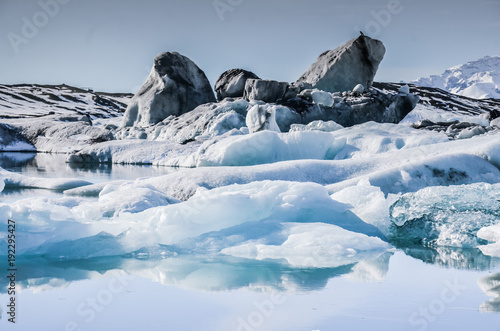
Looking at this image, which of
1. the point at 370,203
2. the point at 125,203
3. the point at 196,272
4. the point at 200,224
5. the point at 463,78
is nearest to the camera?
the point at 196,272

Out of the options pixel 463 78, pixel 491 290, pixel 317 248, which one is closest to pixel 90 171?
pixel 317 248

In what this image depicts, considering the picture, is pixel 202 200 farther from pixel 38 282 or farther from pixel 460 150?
pixel 460 150

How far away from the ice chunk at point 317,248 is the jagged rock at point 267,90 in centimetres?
1491

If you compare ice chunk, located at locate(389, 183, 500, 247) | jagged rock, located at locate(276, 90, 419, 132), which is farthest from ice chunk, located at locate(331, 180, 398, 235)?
jagged rock, located at locate(276, 90, 419, 132)

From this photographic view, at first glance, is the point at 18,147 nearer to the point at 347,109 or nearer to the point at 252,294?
the point at 347,109

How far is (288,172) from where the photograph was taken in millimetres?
6691

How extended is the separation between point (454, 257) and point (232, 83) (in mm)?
18854

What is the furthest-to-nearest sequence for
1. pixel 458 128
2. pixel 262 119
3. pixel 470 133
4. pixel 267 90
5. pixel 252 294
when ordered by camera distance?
pixel 267 90
pixel 458 128
pixel 262 119
pixel 470 133
pixel 252 294

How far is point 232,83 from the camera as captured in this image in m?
22.2

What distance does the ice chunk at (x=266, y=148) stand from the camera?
9805 millimetres

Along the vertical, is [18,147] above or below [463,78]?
below

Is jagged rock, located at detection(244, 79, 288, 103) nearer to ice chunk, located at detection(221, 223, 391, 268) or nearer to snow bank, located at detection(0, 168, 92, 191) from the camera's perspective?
snow bank, located at detection(0, 168, 92, 191)

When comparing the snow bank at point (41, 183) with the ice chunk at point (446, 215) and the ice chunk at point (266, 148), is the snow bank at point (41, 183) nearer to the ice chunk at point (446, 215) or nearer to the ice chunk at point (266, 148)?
the ice chunk at point (266, 148)

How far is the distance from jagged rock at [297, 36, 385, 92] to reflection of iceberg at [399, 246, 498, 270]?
688 inches
